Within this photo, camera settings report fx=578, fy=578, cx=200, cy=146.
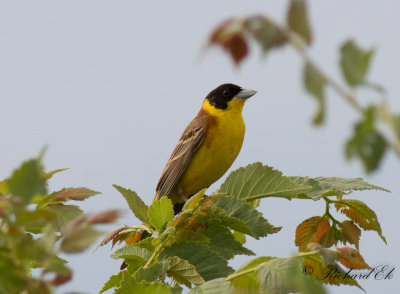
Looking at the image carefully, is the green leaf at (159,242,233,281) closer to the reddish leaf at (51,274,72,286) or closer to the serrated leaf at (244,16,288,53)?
the reddish leaf at (51,274,72,286)

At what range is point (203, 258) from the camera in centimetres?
199

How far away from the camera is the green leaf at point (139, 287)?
1557mm

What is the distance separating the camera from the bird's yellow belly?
19.4 ft

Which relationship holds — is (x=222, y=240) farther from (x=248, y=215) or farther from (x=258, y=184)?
(x=258, y=184)

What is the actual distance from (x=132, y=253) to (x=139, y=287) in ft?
1.58

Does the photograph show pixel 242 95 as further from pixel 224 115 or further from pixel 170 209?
pixel 170 209

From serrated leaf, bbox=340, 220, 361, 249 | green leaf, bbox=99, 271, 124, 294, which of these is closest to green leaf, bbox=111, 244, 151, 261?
green leaf, bbox=99, 271, 124, 294

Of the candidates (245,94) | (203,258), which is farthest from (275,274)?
(245,94)

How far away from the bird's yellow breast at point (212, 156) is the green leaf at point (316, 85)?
17.4 ft

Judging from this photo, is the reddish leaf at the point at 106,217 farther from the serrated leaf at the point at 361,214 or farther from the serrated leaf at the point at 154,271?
the serrated leaf at the point at 361,214

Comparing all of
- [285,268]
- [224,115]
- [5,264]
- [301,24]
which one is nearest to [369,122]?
[301,24]

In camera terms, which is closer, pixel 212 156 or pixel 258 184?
pixel 258 184

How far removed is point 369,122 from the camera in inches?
23.2

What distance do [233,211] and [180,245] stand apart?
26 centimetres
